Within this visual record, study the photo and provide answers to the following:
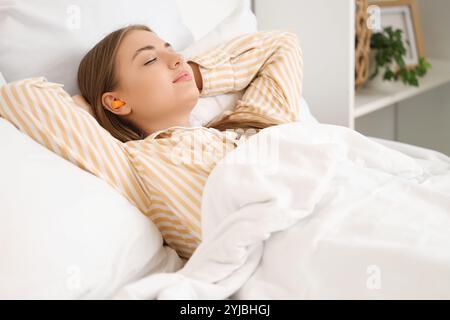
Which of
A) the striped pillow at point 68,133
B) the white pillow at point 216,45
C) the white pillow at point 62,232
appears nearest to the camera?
the white pillow at point 62,232

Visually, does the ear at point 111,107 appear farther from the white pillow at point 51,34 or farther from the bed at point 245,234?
the bed at point 245,234

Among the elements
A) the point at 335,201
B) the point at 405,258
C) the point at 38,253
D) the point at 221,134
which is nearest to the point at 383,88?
the point at 221,134

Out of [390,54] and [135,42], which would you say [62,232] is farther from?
[390,54]

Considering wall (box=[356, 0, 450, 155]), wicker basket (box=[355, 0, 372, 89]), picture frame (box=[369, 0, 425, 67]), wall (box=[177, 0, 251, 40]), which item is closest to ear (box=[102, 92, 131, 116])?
wall (box=[177, 0, 251, 40])

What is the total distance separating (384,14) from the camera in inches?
92.4

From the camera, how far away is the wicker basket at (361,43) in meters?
2.09

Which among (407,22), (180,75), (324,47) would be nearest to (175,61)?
(180,75)

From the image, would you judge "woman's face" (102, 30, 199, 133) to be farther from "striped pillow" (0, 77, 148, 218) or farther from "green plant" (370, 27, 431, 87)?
"green plant" (370, 27, 431, 87)

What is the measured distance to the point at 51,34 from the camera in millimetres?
1235

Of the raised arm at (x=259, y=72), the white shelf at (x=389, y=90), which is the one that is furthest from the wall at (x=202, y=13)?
the white shelf at (x=389, y=90)

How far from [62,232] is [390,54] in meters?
1.67

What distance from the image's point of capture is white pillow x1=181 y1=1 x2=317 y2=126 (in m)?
1.39

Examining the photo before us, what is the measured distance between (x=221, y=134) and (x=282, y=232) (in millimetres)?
378
